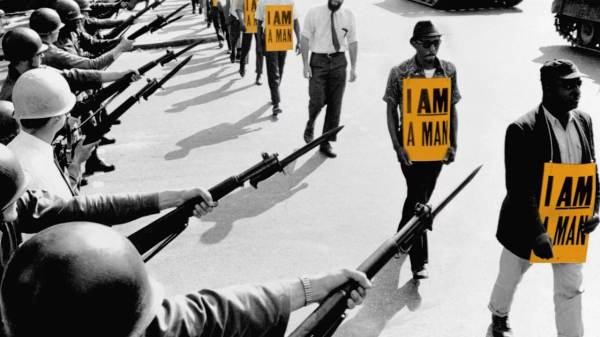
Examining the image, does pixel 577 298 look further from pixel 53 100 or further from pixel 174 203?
pixel 53 100

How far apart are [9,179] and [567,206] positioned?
113 inches

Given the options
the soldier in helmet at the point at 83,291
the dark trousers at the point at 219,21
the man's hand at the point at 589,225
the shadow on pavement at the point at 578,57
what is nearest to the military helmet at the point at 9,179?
the soldier in helmet at the point at 83,291

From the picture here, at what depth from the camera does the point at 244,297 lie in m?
2.05

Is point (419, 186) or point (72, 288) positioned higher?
point (72, 288)

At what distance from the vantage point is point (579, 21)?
42.5 feet

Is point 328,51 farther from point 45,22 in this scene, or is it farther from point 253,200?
point 45,22

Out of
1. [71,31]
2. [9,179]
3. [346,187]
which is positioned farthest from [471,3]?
[9,179]

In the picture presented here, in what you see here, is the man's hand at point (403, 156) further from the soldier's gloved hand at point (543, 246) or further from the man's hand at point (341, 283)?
the man's hand at point (341, 283)

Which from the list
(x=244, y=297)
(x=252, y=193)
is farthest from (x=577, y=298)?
(x=252, y=193)

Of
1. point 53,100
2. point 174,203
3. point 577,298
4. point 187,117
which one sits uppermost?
point 53,100

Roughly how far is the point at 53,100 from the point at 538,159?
280 cm

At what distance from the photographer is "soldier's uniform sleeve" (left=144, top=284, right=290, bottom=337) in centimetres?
185

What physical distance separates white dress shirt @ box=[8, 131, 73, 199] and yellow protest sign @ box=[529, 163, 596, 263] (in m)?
2.66

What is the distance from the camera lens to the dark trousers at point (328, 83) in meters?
7.13
